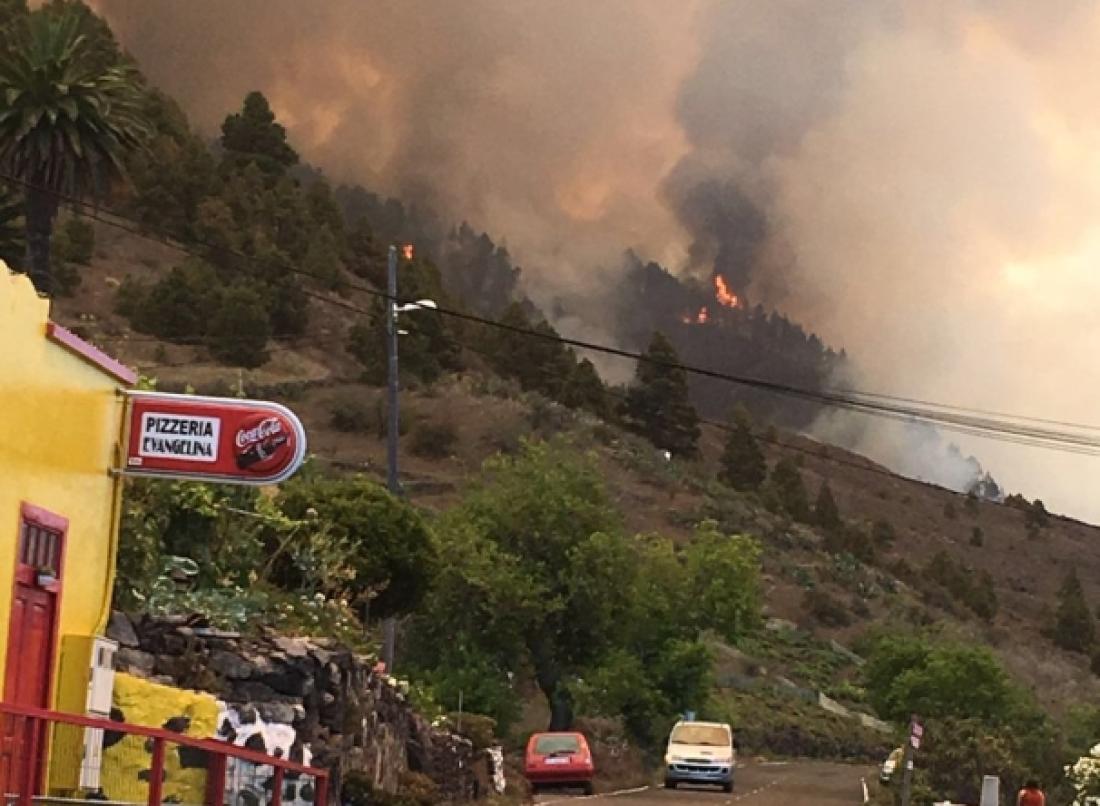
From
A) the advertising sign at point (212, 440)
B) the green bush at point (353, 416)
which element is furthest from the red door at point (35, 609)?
the green bush at point (353, 416)

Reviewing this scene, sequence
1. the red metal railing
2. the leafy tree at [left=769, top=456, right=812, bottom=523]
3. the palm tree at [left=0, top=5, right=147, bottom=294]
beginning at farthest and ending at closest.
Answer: the leafy tree at [left=769, top=456, right=812, bottom=523]
the palm tree at [left=0, top=5, right=147, bottom=294]
the red metal railing

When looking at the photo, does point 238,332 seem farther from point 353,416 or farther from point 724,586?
point 724,586

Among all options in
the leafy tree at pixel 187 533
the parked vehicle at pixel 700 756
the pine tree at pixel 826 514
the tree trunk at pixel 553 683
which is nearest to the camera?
the leafy tree at pixel 187 533

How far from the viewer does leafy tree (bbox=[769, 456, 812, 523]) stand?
158 m

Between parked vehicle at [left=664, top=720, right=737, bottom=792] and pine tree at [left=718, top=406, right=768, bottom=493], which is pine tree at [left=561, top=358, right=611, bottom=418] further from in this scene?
parked vehicle at [left=664, top=720, right=737, bottom=792]

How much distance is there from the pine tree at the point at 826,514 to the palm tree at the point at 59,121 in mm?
104112

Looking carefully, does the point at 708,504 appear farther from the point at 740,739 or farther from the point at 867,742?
the point at 740,739

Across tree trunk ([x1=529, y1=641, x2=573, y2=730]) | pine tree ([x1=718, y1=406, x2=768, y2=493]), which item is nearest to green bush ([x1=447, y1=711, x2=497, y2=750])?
tree trunk ([x1=529, y1=641, x2=573, y2=730])

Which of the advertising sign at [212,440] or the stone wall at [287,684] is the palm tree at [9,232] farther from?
the advertising sign at [212,440]

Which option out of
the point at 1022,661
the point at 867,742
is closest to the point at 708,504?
the point at 1022,661

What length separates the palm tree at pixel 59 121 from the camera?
199 feet

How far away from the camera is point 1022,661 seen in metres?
126

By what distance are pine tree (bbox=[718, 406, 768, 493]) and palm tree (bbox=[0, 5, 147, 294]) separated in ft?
327

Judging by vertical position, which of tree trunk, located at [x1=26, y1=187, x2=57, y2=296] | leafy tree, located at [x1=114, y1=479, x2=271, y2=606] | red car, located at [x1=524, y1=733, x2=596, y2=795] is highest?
tree trunk, located at [x1=26, y1=187, x2=57, y2=296]
